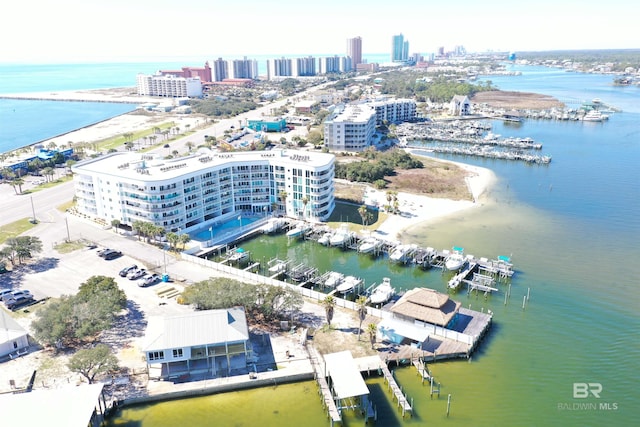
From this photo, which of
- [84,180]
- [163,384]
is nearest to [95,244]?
[84,180]

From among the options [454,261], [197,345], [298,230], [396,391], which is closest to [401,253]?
[454,261]

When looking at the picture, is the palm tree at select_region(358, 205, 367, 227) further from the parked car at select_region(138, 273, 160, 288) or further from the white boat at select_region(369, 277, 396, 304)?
the parked car at select_region(138, 273, 160, 288)

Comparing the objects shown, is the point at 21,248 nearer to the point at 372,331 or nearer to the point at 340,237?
the point at 340,237

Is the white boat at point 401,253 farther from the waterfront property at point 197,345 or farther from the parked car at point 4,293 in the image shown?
the parked car at point 4,293

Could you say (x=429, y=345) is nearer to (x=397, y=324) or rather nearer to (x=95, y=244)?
(x=397, y=324)

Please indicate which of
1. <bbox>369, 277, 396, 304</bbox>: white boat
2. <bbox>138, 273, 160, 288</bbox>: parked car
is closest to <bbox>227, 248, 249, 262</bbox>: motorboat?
<bbox>138, 273, 160, 288</bbox>: parked car

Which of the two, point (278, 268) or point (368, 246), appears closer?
point (278, 268)
